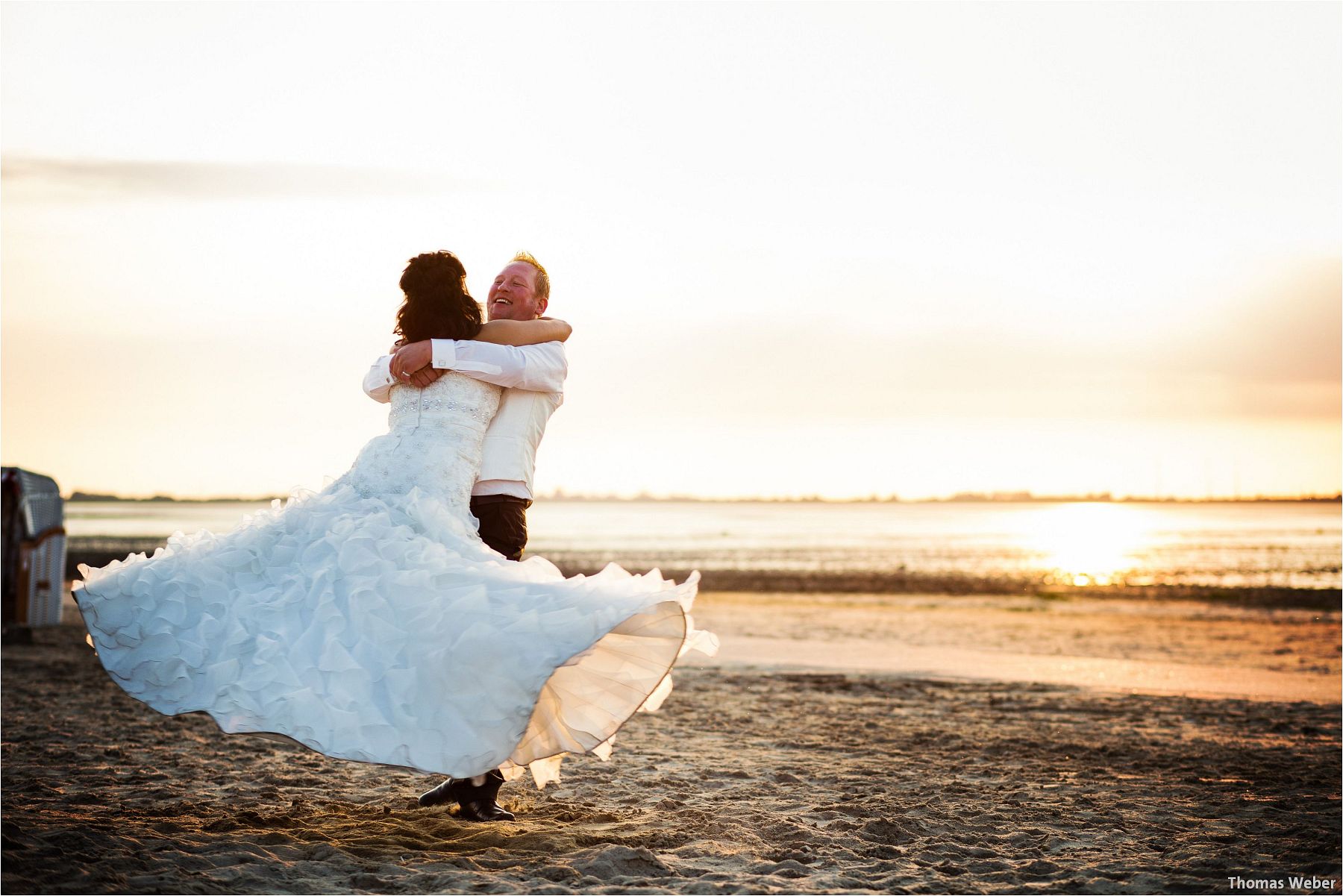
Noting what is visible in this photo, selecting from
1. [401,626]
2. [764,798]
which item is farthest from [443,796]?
[764,798]

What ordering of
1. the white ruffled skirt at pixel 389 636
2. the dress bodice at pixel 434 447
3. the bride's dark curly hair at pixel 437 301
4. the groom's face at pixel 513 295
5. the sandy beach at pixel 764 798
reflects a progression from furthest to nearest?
1. the groom's face at pixel 513 295
2. the bride's dark curly hair at pixel 437 301
3. the dress bodice at pixel 434 447
4. the sandy beach at pixel 764 798
5. the white ruffled skirt at pixel 389 636

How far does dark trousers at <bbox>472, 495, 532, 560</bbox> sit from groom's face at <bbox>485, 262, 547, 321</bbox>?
2.89ft

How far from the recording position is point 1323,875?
180 inches

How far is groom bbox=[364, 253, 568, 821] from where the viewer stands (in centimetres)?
497

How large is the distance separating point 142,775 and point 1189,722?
24.7ft

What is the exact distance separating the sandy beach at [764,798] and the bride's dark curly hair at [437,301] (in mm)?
2254

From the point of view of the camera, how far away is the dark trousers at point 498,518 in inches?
205

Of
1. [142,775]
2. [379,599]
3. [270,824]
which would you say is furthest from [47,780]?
[379,599]

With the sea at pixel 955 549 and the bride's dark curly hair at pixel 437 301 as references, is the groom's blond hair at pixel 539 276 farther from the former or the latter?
the sea at pixel 955 549

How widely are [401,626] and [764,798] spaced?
2539mm

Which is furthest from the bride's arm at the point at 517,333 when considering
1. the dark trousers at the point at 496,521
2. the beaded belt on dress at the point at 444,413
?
the dark trousers at the point at 496,521

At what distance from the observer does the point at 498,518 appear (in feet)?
17.1

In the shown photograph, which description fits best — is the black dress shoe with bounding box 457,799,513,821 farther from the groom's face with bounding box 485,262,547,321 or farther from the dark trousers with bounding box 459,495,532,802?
the groom's face with bounding box 485,262,547,321

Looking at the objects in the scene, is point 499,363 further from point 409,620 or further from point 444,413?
point 409,620
